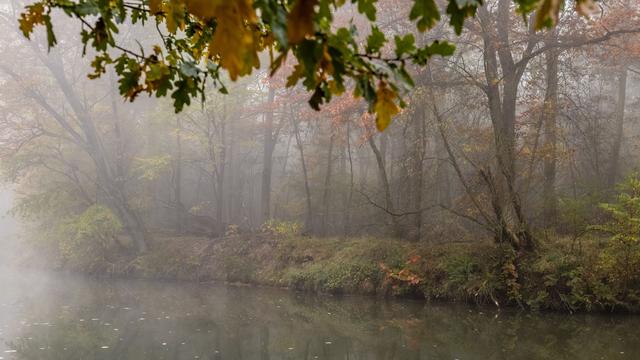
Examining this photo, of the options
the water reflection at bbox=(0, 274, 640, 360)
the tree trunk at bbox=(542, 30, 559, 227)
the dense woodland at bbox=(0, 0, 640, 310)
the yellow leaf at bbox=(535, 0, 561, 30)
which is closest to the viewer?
the yellow leaf at bbox=(535, 0, 561, 30)

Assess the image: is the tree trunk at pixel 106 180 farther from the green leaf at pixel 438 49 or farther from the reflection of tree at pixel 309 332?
the green leaf at pixel 438 49

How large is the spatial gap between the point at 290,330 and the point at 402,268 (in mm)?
3879

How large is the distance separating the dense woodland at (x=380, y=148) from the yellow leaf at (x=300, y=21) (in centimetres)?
971

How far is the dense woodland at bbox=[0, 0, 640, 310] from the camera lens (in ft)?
39.3

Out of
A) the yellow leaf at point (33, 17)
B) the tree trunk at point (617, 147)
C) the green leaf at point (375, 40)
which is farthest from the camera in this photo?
the tree trunk at point (617, 147)

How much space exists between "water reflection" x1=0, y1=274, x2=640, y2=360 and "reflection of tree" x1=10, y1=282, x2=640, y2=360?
2 centimetres

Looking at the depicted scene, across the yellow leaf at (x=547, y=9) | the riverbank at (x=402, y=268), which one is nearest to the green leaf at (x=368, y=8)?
the yellow leaf at (x=547, y=9)

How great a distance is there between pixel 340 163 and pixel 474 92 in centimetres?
792

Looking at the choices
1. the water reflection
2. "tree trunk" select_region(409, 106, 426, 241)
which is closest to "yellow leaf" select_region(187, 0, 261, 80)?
the water reflection

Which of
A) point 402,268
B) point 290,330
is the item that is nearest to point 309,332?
point 290,330

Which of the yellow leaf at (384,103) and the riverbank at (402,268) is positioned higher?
the yellow leaf at (384,103)

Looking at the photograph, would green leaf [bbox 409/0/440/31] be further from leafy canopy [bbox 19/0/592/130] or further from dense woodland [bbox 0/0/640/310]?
dense woodland [bbox 0/0/640/310]

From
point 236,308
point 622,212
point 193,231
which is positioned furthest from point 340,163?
point 622,212

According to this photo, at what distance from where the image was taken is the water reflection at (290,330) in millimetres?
8023
